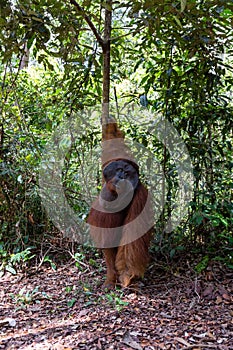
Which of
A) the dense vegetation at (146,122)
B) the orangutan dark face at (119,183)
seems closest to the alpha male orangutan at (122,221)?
the orangutan dark face at (119,183)

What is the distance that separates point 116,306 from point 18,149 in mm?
1481

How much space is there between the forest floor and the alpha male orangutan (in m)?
0.14

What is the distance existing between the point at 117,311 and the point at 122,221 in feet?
1.67

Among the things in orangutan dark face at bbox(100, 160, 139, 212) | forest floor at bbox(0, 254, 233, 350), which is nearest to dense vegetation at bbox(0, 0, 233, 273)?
forest floor at bbox(0, 254, 233, 350)

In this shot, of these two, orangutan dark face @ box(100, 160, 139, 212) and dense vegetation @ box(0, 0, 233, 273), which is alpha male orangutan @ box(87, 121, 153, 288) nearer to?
orangutan dark face @ box(100, 160, 139, 212)

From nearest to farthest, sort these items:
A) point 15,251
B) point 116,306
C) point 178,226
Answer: point 116,306 → point 178,226 → point 15,251

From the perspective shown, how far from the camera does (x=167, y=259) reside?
2.51m

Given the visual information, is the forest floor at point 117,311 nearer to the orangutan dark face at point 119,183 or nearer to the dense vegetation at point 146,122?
the dense vegetation at point 146,122

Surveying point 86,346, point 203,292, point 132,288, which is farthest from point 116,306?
point 203,292

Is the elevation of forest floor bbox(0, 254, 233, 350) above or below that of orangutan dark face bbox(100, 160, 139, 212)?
below

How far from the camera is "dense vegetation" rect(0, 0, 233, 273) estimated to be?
7.28 ft

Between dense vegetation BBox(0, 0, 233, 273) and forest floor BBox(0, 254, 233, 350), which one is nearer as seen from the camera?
forest floor BBox(0, 254, 233, 350)

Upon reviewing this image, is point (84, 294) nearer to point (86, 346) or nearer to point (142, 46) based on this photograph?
point (86, 346)

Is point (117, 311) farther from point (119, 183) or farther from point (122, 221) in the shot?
point (119, 183)
